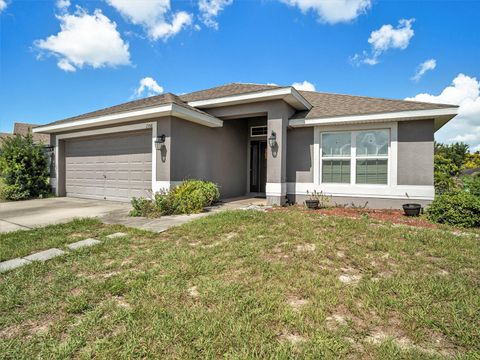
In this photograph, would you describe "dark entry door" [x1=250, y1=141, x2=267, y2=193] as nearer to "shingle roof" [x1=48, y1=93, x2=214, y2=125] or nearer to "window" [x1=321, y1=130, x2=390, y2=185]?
"window" [x1=321, y1=130, x2=390, y2=185]

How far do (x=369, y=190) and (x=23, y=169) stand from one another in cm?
1367

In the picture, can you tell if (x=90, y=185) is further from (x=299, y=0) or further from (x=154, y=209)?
(x=299, y=0)

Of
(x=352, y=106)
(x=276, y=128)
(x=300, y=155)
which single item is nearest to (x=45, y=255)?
(x=276, y=128)

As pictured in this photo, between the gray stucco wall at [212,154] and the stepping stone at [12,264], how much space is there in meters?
4.29

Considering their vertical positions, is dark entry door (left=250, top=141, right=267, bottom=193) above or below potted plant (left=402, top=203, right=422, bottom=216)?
above

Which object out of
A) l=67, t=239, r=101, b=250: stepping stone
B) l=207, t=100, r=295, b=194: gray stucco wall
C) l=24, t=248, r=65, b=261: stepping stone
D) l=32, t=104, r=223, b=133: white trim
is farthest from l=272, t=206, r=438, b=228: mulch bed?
l=24, t=248, r=65, b=261: stepping stone

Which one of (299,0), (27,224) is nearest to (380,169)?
(299,0)

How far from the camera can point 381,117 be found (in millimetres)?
7141

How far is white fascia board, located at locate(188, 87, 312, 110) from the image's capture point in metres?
7.32

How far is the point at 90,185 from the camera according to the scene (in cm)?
982

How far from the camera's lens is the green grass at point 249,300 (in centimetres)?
180

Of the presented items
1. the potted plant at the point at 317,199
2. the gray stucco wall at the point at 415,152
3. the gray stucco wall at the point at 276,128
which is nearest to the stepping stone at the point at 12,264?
the gray stucco wall at the point at 276,128

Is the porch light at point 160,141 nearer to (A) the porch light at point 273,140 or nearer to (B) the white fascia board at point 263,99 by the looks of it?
Result: (B) the white fascia board at point 263,99

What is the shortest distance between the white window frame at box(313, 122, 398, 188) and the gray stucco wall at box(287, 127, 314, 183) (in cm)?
20
